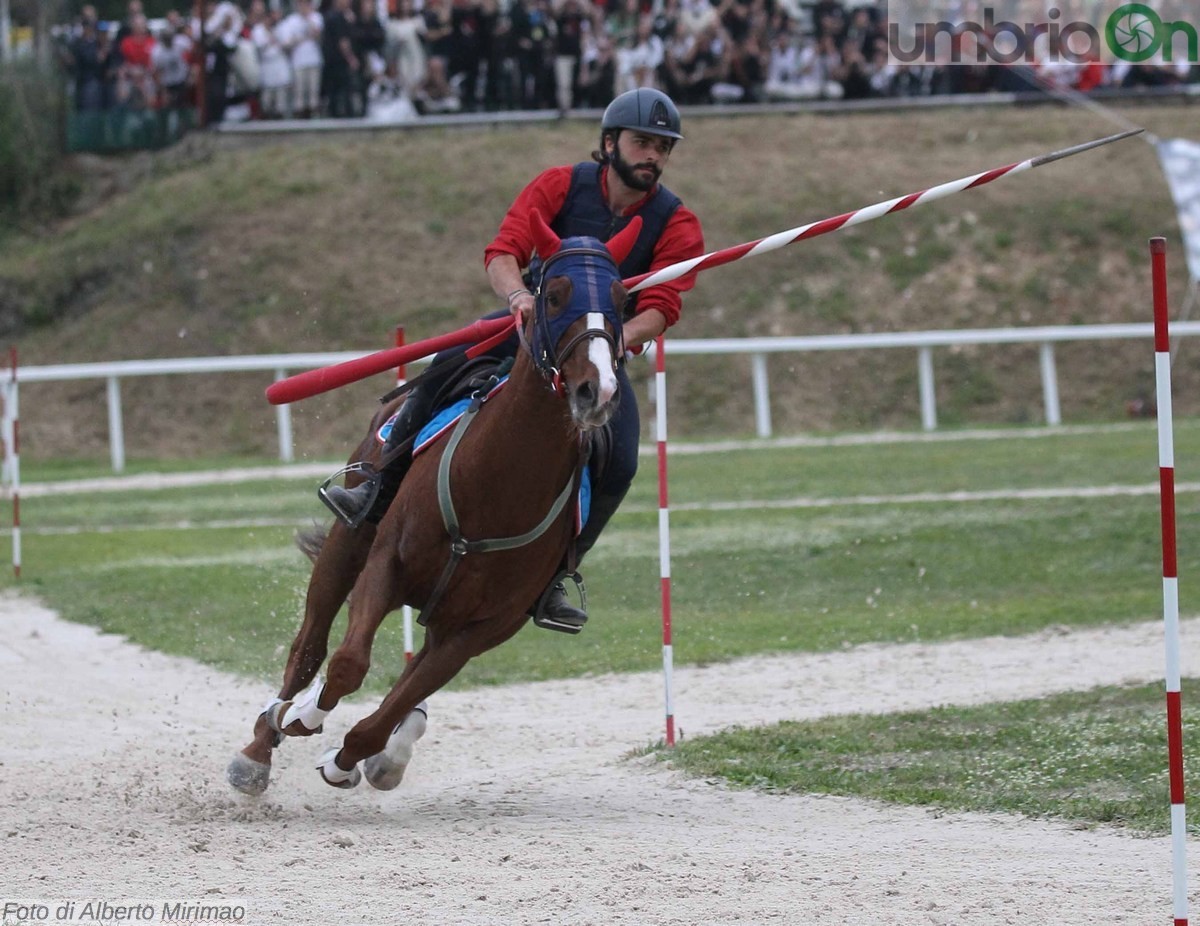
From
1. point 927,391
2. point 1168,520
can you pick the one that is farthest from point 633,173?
point 927,391

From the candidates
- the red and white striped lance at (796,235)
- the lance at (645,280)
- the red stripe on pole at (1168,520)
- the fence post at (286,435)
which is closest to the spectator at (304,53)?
the fence post at (286,435)

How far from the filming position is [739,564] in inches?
574

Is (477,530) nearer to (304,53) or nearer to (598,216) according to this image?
(598,216)

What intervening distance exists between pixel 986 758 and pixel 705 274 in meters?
→ 21.8

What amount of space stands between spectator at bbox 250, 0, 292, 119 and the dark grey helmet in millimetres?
22039

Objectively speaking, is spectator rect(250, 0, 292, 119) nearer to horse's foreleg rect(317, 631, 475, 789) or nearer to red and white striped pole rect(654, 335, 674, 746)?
red and white striped pole rect(654, 335, 674, 746)

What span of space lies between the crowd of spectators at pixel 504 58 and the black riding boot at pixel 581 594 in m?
21.5

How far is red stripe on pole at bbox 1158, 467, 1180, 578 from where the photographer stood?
4.94 m

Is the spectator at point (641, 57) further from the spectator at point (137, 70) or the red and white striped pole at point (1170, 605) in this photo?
the red and white striped pole at point (1170, 605)

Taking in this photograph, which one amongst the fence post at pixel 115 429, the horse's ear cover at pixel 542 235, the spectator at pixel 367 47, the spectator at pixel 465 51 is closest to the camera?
the horse's ear cover at pixel 542 235

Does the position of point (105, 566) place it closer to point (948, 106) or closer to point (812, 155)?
point (812, 155)

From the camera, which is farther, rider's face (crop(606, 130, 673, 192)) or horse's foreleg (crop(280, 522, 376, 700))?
horse's foreleg (crop(280, 522, 376, 700))

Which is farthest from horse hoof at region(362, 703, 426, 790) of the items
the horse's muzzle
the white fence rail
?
the white fence rail

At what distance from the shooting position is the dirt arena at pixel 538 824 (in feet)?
18.6
